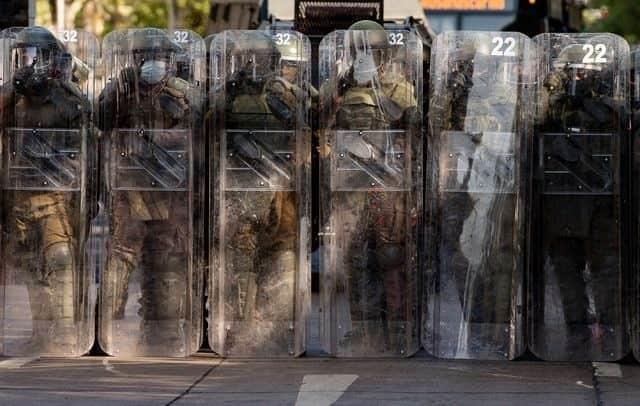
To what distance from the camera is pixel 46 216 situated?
9219 mm

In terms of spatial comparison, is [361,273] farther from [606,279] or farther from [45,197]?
[45,197]

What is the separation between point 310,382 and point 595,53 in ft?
8.47

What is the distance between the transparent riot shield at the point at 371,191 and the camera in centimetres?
915

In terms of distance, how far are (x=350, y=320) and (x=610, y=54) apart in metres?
2.20

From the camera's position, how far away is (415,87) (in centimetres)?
919

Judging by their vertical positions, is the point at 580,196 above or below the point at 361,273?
above

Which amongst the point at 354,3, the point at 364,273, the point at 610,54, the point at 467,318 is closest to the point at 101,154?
the point at 364,273

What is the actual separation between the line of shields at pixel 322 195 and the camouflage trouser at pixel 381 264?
0.01m

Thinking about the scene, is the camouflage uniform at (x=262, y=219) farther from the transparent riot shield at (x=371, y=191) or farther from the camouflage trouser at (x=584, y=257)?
the camouflage trouser at (x=584, y=257)

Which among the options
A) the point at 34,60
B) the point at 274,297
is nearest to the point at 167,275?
the point at 274,297

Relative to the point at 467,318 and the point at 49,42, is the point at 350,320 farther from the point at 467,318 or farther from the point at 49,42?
the point at 49,42

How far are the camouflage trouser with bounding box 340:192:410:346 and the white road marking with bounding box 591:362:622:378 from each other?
1169mm

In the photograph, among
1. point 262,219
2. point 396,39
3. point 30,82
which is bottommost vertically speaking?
point 262,219

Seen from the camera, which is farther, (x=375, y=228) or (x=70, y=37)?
(x=70, y=37)
